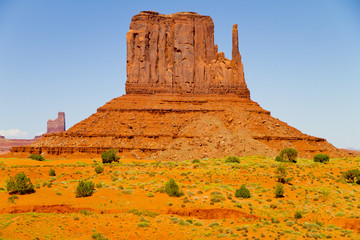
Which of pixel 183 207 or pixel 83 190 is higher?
pixel 83 190

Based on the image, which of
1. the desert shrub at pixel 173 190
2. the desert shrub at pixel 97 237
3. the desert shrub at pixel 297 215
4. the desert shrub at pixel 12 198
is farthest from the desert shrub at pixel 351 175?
the desert shrub at pixel 12 198

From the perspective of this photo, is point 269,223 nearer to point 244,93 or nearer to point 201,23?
point 244,93

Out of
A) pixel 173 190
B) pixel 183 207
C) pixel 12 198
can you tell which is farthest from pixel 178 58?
pixel 12 198

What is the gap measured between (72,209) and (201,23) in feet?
287

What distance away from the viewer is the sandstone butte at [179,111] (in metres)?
84.1

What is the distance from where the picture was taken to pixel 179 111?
9762 centimetres

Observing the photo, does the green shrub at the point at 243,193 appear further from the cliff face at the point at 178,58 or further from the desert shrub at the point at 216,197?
the cliff face at the point at 178,58

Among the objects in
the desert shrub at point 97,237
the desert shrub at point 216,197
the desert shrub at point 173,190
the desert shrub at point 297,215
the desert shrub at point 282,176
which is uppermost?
the desert shrub at point 282,176

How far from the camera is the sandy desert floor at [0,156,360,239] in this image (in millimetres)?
28188

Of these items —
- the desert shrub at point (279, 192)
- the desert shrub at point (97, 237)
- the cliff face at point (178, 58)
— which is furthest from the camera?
the cliff face at point (178, 58)

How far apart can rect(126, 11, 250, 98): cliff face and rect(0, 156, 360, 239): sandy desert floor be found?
63.0 meters

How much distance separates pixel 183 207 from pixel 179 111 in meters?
65.2

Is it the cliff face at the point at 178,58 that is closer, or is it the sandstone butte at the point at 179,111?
the sandstone butte at the point at 179,111

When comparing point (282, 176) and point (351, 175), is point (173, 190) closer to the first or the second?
point (282, 176)
